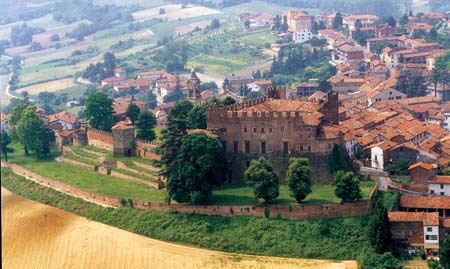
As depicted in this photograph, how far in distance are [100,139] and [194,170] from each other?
10.6 metres

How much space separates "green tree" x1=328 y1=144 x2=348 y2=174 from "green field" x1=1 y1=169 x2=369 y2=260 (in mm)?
2868

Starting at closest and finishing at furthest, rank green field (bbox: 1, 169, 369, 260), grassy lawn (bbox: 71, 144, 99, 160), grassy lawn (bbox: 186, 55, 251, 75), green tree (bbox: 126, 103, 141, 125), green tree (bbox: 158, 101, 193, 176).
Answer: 1. green field (bbox: 1, 169, 369, 260)
2. green tree (bbox: 158, 101, 193, 176)
3. grassy lawn (bbox: 71, 144, 99, 160)
4. green tree (bbox: 126, 103, 141, 125)
5. grassy lawn (bbox: 186, 55, 251, 75)

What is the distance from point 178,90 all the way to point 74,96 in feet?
35.8

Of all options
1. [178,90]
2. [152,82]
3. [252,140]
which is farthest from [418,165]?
[152,82]

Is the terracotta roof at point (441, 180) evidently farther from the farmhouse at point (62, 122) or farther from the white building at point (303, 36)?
the white building at point (303, 36)

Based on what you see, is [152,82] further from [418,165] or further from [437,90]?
[418,165]

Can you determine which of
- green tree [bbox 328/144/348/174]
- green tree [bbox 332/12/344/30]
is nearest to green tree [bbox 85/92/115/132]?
green tree [bbox 328/144/348/174]

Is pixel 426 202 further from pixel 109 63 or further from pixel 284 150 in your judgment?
pixel 109 63

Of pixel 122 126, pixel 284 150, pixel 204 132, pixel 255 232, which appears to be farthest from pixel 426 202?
pixel 122 126

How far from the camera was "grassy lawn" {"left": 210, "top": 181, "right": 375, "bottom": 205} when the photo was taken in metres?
30.4

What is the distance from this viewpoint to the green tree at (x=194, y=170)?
100ft

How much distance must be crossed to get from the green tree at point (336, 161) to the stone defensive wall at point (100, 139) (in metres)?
11.7

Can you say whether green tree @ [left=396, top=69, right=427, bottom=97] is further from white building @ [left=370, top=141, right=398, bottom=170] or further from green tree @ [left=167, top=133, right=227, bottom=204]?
green tree @ [left=167, top=133, right=227, bottom=204]

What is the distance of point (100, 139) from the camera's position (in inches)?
1570
